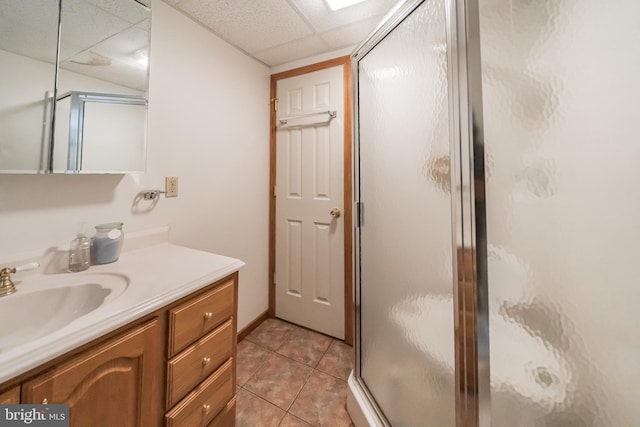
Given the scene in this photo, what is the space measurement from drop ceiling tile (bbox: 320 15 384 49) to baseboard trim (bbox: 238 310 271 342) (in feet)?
6.82

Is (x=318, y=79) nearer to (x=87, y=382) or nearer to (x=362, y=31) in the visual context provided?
(x=362, y=31)

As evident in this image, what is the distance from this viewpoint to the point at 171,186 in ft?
4.09

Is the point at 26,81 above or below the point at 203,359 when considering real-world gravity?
above

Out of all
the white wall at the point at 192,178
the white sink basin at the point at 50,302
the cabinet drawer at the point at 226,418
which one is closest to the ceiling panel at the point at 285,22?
the white wall at the point at 192,178

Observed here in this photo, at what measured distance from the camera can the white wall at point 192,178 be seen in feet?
2.83

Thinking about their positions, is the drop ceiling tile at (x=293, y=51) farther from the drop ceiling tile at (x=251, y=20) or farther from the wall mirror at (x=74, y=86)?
the wall mirror at (x=74, y=86)

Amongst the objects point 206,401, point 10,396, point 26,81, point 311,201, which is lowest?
point 206,401

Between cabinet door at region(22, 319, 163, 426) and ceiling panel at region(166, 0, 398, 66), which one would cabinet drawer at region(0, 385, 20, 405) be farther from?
ceiling panel at region(166, 0, 398, 66)

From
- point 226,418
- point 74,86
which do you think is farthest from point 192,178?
point 226,418

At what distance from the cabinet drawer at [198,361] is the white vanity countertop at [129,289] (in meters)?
0.21

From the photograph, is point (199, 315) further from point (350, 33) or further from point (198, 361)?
point (350, 33)

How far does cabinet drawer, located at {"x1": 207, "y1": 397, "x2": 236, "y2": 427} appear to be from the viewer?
906 millimetres

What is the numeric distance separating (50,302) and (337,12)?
5.85 feet

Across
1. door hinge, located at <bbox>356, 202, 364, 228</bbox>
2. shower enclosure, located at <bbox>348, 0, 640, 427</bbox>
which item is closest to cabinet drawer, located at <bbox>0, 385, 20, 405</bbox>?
shower enclosure, located at <bbox>348, 0, 640, 427</bbox>
